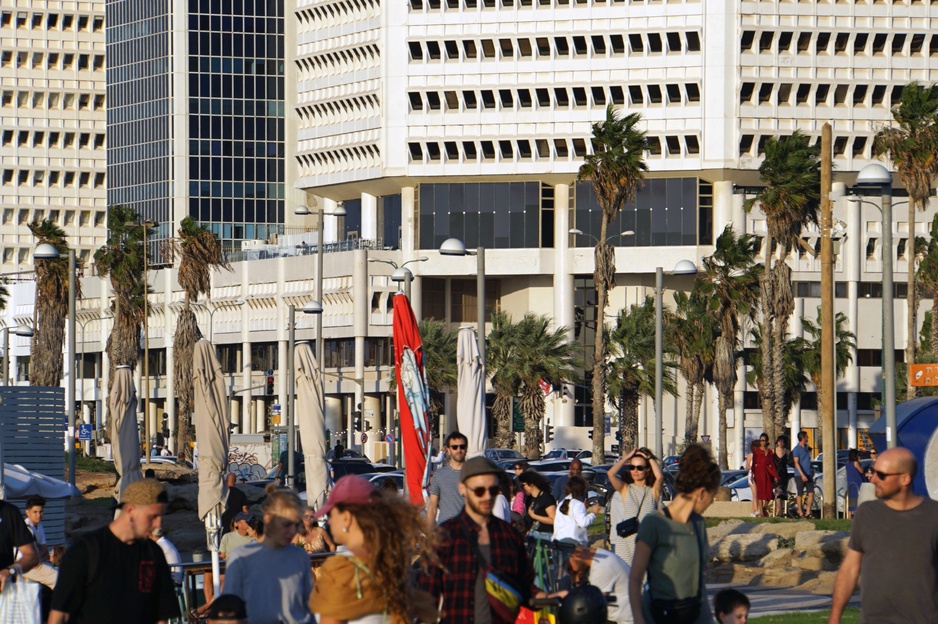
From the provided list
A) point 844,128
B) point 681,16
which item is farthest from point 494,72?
point 844,128

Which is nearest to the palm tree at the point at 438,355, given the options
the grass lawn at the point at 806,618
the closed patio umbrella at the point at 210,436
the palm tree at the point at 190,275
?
the palm tree at the point at 190,275

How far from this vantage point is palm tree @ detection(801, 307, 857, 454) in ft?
261

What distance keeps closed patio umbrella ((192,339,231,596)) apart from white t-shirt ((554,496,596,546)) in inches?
294

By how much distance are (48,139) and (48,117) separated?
1.57 m

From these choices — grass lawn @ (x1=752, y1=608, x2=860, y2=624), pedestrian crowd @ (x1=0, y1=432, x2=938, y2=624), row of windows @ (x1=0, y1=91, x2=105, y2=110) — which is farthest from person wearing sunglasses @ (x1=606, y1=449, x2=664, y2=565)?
row of windows @ (x1=0, y1=91, x2=105, y2=110)

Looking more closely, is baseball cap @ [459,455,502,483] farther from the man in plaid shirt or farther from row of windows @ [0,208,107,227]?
row of windows @ [0,208,107,227]

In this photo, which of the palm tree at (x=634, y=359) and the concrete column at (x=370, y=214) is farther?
the concrete column at (x=370, y=214)

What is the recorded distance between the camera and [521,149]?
9206 centimetres

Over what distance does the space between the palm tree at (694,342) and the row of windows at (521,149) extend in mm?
14440

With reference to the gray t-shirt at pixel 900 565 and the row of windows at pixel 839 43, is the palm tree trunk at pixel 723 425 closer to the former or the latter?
the row of windows at pixel 839 43

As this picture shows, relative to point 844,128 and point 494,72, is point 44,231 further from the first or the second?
point 844,128

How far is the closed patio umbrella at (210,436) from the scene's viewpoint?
24625 millimetres

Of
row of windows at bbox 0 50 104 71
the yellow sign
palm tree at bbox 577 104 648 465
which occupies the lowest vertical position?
the yellow sign

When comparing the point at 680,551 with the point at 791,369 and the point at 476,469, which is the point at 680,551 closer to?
the point at 476,469
